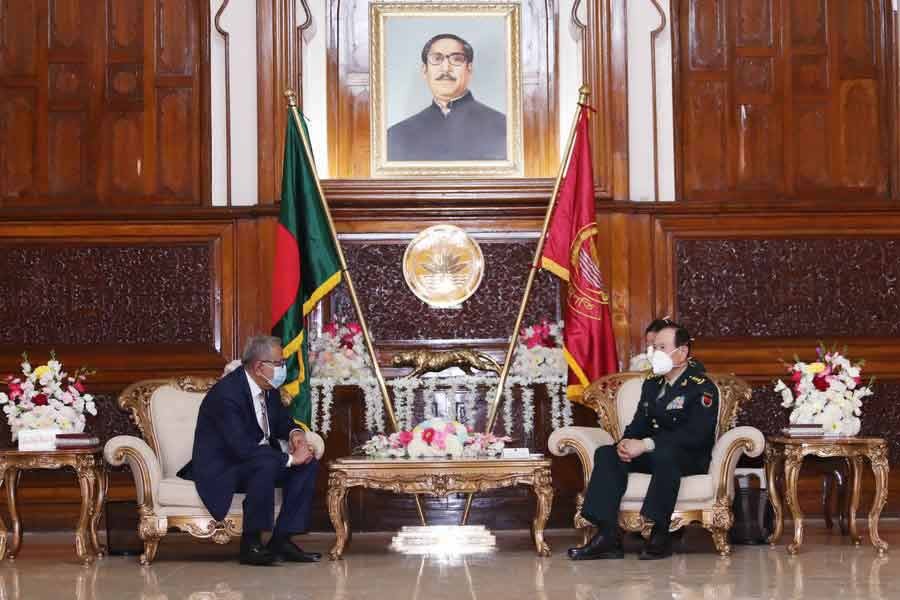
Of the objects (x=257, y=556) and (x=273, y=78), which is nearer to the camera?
(x=257, y=556)

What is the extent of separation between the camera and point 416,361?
28.5 feet

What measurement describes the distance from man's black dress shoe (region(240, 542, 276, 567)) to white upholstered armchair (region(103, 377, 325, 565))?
0.12m

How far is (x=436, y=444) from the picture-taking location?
7.12 m

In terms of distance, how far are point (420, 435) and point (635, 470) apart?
3.73ft

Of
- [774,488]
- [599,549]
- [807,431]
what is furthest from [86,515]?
[807,431]

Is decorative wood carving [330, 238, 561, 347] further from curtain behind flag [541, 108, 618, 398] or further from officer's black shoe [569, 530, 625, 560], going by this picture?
officer's black shoe [569, 530, 625, 560]

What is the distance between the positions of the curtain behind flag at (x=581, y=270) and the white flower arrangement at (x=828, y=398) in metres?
1.11

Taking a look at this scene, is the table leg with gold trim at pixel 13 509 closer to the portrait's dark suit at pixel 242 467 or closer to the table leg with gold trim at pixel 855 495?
the portrait's dark suit at pixel 242 467

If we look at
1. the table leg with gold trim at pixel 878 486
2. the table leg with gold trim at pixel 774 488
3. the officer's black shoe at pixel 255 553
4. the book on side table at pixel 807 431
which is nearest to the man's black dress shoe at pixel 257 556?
the officer's black shoe at pixel 255 553

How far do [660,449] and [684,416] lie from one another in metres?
0.32

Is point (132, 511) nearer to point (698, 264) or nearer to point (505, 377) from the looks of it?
point (505, 377)

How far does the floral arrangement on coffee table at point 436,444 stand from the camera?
712 centimetres

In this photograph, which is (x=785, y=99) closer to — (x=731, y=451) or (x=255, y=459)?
(x=731, y=451)

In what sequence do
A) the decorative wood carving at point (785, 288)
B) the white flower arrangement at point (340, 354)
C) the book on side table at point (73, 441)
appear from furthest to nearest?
the decorative wood carving at point (785, 288) < the white flower arrangement at point (340, 354) < the book on side table at point (73, 441)
